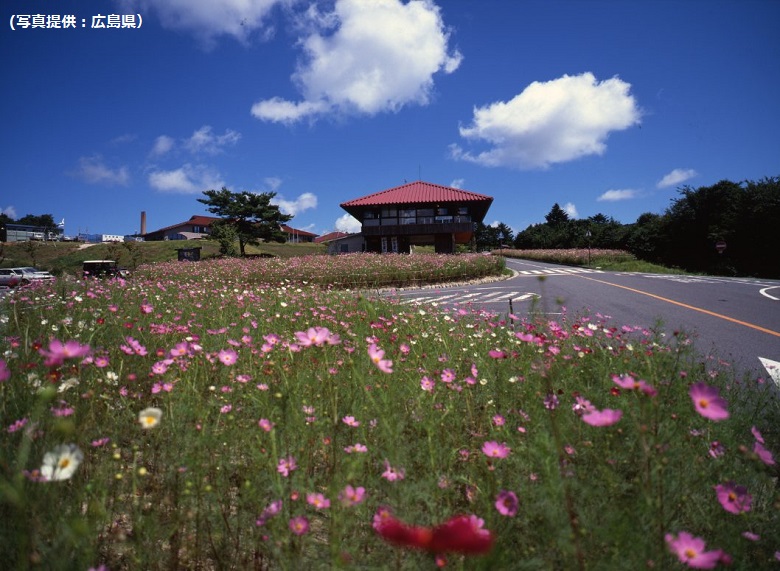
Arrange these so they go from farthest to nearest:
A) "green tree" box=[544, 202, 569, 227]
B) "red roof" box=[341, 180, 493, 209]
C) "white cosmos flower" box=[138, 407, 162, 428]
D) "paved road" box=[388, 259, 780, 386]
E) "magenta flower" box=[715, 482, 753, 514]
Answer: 1. "green tree" box=[544, 202, 569, 227]
2. "red roof" box=[341, 180, 493, 209]
3. "paved road" box=[388, 259, 780, 386]
4. "magenta flower" box=[715, 482, 753, 514]
5. "white cosmos flower" box=[138, 407, 162, 428]

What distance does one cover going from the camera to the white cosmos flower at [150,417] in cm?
119

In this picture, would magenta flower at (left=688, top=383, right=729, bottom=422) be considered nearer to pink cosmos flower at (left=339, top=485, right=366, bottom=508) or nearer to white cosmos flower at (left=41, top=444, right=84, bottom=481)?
pink cosmos flower at (left=339, top=485, right=366, bottom=508)

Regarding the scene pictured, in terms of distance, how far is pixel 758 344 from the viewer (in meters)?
5.57

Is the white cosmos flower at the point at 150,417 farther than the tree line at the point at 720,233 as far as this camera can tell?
No

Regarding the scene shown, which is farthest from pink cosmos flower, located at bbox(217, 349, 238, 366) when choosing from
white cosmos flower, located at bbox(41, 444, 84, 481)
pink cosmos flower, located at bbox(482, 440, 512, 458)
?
pink cosmos flower, located at bbox(482, 440, 512, 458)

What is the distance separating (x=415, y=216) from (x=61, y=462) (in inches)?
1243

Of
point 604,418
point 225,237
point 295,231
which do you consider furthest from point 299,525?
point 295,231

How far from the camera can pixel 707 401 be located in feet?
3.97

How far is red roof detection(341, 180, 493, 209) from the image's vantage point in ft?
100

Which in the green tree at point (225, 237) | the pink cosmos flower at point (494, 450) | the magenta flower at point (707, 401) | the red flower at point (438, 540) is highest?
the green tree at point (225, 237)

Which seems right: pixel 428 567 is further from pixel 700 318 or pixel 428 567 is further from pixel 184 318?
pixel 700 318

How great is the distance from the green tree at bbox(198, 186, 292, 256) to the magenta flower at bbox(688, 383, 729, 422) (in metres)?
37.3

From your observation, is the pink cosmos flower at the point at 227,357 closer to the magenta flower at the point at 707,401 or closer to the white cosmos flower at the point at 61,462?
the white cosmos flower at the point at 61,462

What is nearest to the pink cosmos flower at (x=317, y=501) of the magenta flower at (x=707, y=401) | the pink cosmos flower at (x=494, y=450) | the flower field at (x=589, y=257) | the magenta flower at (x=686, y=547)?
the pink cosmos flower at (x=494, y=450)
